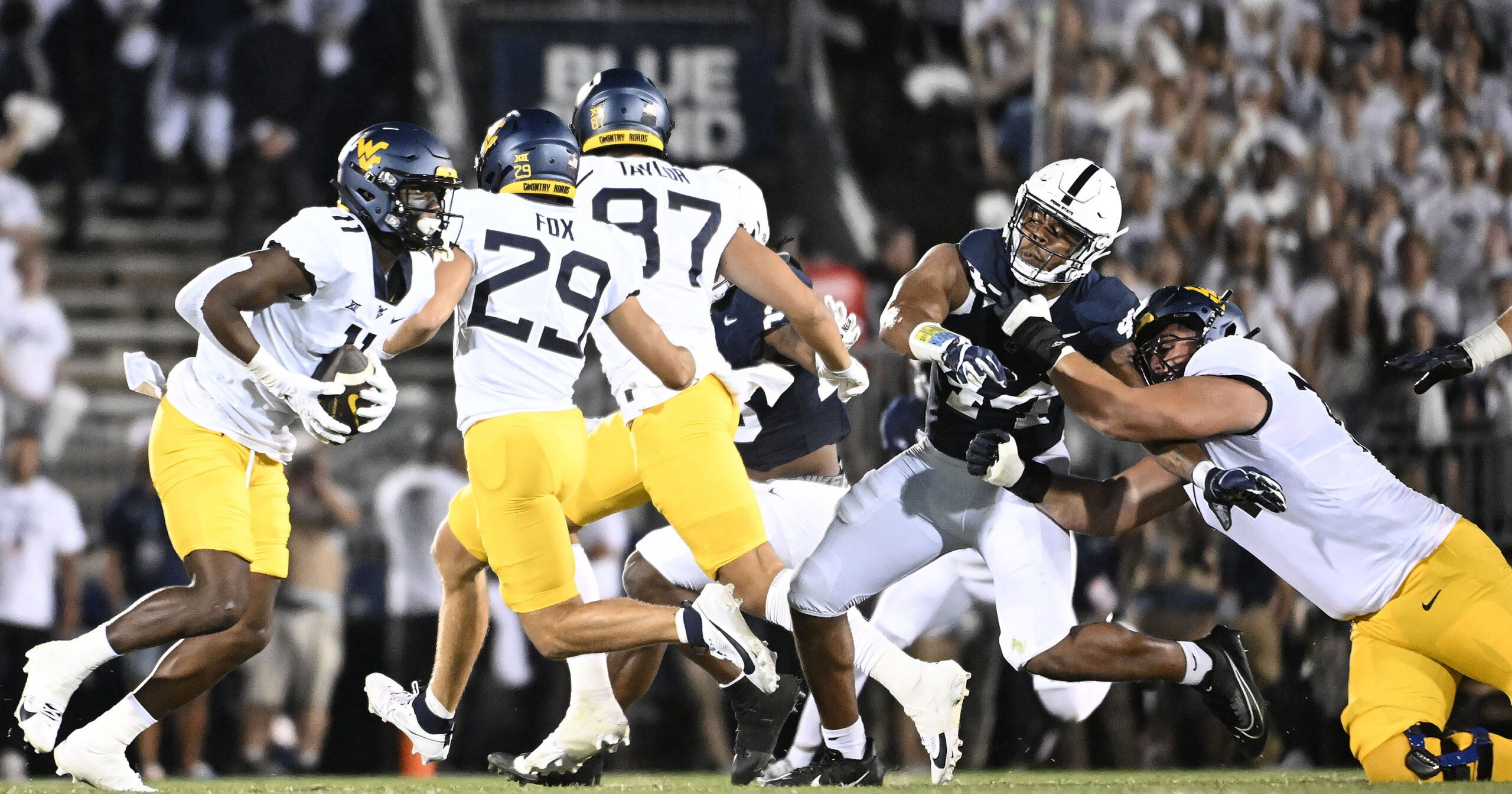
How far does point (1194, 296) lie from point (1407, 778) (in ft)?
4.79

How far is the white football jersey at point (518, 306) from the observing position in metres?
4.45

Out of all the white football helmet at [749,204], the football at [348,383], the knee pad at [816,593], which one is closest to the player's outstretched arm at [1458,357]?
the knee pad at [816,593]

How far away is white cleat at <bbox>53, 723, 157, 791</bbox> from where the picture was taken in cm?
443

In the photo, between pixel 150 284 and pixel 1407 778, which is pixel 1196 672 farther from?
pixel 150 284

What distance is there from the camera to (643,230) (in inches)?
194

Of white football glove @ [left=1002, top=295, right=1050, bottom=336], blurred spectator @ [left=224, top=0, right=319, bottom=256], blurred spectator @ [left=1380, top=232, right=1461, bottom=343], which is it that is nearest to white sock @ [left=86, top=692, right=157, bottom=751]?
white football glove @ [left=1002, top=295, right=1050, bottom=336]

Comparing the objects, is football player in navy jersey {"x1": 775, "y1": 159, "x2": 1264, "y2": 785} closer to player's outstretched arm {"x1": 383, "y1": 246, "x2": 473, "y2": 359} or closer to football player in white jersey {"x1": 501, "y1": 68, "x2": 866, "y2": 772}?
football player in white jersey {"x1": 501, "y1": 68, "x2": 866, "y2": 772}

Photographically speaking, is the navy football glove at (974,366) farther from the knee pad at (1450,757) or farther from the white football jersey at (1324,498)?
the knee pad at (1450,757)

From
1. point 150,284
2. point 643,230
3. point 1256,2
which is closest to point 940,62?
point 1256,2

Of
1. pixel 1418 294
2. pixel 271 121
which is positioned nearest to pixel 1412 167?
pixel 1418 294

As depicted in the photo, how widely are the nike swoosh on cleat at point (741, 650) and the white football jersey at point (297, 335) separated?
48.6 inches

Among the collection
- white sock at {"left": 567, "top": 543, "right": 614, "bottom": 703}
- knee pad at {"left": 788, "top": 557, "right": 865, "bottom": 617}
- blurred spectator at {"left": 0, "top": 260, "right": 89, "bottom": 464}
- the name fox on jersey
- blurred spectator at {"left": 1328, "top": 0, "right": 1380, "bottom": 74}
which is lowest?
white sock at {"left": 567, "top": 543, "right": 614, "bottom": 703}

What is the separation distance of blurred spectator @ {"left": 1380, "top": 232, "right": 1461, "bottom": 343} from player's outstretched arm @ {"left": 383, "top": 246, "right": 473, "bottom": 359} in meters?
5.96

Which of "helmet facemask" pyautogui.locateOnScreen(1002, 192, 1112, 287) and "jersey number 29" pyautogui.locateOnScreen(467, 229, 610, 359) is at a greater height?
"helmet facemask" pyautogui.locateOnScreen(1002, 192, 1112, 287)
